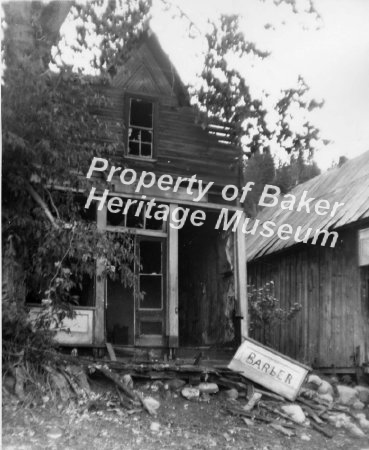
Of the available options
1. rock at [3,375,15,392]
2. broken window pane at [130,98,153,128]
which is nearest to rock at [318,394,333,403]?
rock at [3,375,15,392]

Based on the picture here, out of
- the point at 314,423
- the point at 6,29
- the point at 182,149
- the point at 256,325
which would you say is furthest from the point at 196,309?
the point at 6,29

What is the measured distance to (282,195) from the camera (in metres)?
23.4

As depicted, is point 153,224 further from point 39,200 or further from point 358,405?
point 358,405

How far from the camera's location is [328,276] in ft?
51.7

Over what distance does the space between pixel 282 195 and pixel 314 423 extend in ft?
45.5

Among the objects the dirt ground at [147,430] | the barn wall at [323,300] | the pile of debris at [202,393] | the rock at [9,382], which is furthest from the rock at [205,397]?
the barn wall at [323,300]

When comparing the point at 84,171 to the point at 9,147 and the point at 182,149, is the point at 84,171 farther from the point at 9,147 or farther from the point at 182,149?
the point at 182,149

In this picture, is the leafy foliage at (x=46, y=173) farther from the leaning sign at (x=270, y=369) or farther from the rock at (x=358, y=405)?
the rock at (x=358, y=405)

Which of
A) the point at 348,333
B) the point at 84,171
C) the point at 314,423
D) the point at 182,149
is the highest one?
the point at 182,149

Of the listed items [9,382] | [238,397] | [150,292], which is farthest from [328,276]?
[9,382]

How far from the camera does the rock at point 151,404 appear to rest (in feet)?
31.2

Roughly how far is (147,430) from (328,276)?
8174mm

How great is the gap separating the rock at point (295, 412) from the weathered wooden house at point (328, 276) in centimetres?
396

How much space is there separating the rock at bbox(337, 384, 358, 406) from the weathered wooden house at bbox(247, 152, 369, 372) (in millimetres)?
1305
